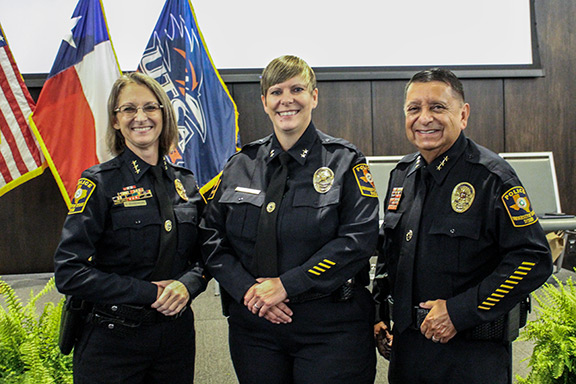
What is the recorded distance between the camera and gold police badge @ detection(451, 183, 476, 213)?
121cm

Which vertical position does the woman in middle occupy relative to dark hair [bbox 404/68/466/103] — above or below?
below

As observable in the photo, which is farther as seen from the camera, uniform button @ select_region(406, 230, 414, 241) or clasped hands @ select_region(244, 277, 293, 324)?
uniform button @ select_region(406, 230, 414, 241)

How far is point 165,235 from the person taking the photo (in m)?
1.31

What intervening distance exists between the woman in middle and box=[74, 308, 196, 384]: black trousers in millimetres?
195

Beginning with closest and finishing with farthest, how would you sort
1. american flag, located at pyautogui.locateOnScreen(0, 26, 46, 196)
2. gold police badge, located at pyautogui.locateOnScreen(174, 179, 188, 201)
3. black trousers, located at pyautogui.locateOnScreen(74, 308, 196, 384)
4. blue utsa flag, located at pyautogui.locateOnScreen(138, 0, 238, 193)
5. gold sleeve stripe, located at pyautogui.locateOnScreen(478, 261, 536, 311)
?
gold sleeve stripe, located at pyautogui.locateOnScreen(478, 261, 536, 311), black trousers, located at pyautogui.locateOnScreen(74, 308, 196, 384), gold police badge, located at pyautogui.locateOnScreen(174, 179, 188, 201), american flag, located at pyautogui.locateOnScreen(0, 26, 46, 196), blue utsa flag, located at pyautogui.locateOnScreen(138, 0, 238, 193)

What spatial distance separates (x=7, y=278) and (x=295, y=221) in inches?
149

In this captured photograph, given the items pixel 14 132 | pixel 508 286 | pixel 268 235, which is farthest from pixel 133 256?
pixel 14 132

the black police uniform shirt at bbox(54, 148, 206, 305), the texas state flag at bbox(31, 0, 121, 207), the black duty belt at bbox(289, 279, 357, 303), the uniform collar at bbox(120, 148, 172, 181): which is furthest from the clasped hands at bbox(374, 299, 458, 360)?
the texas state flag at bbox(31, 0, 121, 207)

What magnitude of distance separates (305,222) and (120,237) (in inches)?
22.5

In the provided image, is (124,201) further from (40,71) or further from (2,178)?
(40,71)

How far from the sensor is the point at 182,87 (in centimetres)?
362

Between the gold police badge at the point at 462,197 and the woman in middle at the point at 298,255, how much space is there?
0.76 feet

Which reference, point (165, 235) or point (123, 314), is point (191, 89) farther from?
point (123, 314)

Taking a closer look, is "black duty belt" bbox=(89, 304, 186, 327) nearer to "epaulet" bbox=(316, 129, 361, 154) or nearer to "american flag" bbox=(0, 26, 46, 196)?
"epaulet" bbox=(316, 129, 361, 154)
